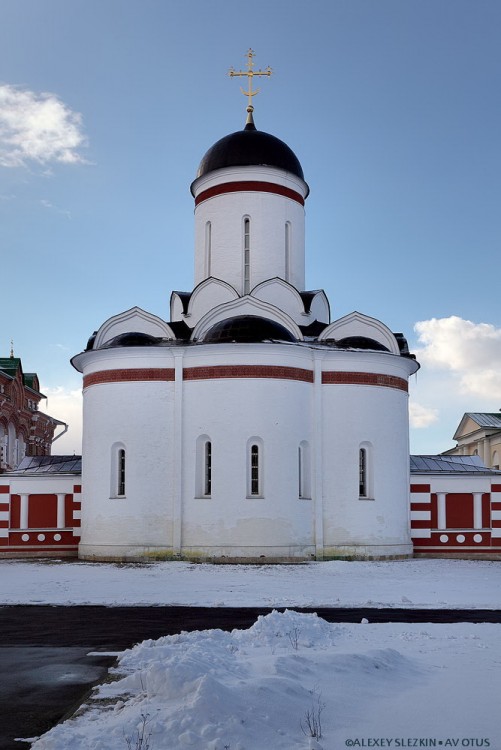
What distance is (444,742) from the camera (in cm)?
590

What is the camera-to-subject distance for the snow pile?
14.6 meters

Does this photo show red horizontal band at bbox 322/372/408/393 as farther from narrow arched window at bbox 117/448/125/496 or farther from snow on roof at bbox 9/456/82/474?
snow on roof at bbox 9/456/82/474

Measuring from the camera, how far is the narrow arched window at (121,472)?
24.2 meters

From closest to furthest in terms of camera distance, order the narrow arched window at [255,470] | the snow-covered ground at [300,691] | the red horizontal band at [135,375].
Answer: the snow-covered ground at [300,691] → the narrow arched window at [255,470] → the red horizontal band at [135,375]

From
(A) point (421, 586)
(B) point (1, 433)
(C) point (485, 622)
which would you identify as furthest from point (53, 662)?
(B) point (1, 433)

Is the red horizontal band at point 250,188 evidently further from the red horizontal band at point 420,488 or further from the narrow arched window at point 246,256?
the red horizontal band at point 420,488

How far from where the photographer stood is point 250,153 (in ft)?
92.2

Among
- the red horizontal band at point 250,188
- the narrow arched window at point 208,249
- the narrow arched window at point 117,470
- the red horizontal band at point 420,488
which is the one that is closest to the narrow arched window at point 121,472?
the narrow arched window at point 117,470

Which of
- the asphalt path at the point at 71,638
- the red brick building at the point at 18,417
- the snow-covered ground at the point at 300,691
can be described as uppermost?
the red brick building at the point at 18,417

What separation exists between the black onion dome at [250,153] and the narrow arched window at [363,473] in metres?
10.2

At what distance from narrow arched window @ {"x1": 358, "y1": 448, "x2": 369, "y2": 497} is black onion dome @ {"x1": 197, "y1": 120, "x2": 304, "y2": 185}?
10.2m

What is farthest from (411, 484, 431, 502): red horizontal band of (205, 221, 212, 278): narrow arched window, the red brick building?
the red brick building

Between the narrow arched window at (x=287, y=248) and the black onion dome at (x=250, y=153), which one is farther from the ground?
the black onion dome at (x=250, y=153)

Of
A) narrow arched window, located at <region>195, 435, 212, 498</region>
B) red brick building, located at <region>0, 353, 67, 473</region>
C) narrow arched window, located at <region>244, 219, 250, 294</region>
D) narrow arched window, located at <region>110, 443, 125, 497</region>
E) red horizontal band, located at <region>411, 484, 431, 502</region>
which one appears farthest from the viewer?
red brick building, located at <region>0, 353, 67, 473</region>
